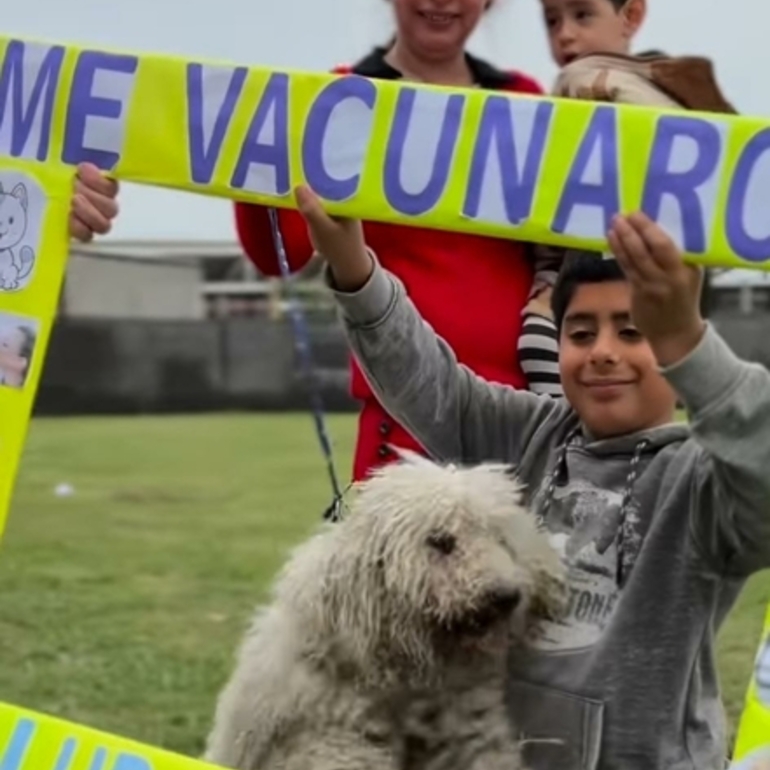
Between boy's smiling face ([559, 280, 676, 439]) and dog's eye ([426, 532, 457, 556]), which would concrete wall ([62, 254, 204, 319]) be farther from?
dog's eye ([426, 532, 457, 556])

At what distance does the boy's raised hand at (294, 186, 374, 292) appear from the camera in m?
2.21

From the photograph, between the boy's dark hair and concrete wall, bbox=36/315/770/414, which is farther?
concrete wall, bbox=36/315/770/414

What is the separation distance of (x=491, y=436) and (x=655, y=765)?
511mm

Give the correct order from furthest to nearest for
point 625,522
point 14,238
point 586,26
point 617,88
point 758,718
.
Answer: point 586,26
point 617,88
point 14,238
point 625,522
point 758,718

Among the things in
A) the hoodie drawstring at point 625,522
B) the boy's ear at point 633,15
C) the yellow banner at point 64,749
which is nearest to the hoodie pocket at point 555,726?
the hoodie drawstring at point 625,522

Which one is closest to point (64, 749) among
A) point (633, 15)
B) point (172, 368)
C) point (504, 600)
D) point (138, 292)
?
point (504, 600)

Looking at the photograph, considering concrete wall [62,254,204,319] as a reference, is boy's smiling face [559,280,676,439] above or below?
below

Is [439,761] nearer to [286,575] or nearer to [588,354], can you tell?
[286,575]

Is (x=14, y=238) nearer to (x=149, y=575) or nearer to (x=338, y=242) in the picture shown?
(x=338, y=242)

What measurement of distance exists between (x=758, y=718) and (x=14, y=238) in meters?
1.12

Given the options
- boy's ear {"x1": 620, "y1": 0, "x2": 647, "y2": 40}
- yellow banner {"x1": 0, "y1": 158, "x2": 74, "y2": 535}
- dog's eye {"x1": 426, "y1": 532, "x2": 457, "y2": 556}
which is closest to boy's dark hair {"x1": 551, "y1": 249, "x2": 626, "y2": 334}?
dog's eye {"x1": 426, "y1": 532, "x2": 457, "y2": 556}

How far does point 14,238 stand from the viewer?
7.82 ft

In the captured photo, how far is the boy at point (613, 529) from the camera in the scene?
7.30 feet

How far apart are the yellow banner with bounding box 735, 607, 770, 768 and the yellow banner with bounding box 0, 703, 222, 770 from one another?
63 centimetres
